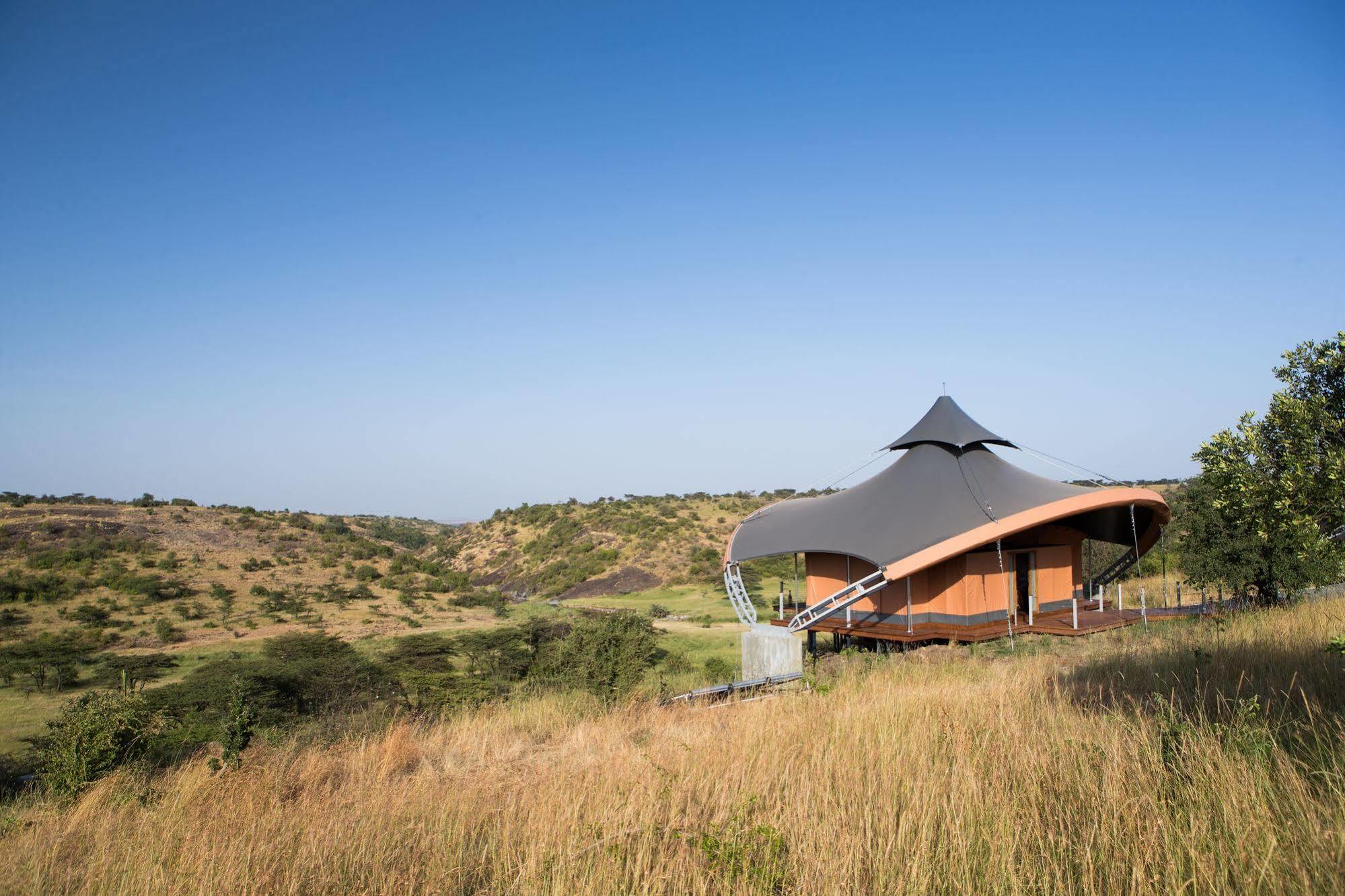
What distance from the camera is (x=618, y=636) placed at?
15.2 meters

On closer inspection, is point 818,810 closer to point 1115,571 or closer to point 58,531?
point 1115,571

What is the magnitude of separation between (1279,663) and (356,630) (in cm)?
2440

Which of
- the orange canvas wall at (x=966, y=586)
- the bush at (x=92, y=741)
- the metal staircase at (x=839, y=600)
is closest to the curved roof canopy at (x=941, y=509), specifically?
the metal staircase at (x=839, y=600)

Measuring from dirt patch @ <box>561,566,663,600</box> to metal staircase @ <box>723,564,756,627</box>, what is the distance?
72.2 ft

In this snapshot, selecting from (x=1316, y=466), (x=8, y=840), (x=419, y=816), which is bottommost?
(x=8, y=840)

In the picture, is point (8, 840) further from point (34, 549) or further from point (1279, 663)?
point (34, 549)

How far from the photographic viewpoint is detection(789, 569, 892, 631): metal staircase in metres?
16.9

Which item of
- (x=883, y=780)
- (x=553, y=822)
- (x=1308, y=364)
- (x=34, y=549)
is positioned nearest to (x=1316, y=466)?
(x=1308, y=364)

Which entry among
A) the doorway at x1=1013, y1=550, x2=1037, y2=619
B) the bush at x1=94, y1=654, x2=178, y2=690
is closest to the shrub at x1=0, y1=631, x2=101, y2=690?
the bush at x1=94, y1=654, x2=178, y2=690

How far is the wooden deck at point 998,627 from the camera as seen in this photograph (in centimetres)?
1681

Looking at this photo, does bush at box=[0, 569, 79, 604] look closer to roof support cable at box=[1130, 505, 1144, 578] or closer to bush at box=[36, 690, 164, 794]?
bush at box=[36, 690, 164, 794]

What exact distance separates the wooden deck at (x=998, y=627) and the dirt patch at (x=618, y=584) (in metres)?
24.3

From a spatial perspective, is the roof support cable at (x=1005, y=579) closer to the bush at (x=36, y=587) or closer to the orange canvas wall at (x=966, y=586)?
the orange canvas wall at (x=966, y=586)

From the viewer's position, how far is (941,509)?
17844mm
